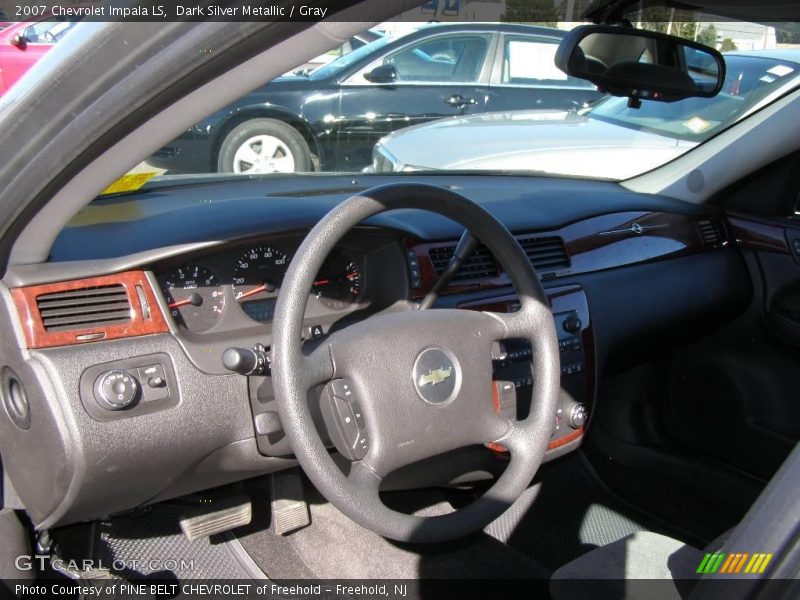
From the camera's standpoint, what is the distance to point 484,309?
2.41m

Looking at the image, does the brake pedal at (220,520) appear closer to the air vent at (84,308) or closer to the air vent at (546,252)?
the air vent at (84,308)

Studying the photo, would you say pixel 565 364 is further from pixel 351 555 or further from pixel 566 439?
pixel 351 555

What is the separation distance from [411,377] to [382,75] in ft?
8.24

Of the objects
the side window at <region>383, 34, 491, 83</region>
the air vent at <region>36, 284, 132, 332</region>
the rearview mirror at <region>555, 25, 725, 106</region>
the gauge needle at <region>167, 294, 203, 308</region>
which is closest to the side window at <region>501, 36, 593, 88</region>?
the side window at <region>383, 34, 491, 83</region>

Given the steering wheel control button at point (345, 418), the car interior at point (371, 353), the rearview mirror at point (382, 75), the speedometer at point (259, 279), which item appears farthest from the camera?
the rearview mirror at point (382, 75)

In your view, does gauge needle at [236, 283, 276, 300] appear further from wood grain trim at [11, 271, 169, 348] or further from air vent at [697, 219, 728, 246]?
air vent at [697, 219, 728, 246]

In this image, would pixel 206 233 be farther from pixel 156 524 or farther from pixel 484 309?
pixel 156 524

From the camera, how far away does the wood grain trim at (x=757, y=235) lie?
10.1 feet

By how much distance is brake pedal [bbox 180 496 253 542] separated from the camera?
2.47m

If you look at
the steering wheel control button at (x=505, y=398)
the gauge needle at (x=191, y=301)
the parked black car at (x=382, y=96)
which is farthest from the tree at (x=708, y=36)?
the gauge needle at (x=191, y=301)

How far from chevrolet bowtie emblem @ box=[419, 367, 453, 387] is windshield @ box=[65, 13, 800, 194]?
96 centimetres

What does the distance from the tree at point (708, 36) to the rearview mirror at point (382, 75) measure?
1.83 meters

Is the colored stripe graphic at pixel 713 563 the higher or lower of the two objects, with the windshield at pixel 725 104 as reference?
lower

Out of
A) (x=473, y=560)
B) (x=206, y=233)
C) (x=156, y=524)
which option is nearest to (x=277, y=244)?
(x=206, y=233)
